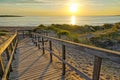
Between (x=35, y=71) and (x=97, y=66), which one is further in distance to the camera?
(x=35, y=71)

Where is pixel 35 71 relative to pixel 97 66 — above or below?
below

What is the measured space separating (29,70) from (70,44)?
2311 mm

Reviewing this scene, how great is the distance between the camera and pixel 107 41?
15773mm

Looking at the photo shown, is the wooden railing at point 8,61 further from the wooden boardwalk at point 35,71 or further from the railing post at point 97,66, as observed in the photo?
the railing post at point 97,66

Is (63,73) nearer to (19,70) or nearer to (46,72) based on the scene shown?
(46,72)

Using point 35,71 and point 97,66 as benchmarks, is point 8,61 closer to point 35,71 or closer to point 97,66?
point 35,71

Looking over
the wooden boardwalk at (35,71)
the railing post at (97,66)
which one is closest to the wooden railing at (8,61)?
the wooden boardwalk at (35,71)

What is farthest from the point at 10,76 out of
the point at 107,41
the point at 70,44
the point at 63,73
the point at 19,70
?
the point at 107,41

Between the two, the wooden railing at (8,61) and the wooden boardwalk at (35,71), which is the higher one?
the wooden railing at (8,61)

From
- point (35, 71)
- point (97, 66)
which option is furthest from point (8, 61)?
Result: point (97, 66)

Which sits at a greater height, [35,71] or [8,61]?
[8,61]

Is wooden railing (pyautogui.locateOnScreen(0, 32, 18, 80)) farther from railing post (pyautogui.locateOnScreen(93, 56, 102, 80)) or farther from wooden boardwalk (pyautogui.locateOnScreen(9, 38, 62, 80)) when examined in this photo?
railing post (pyautogui.locateOnScreen(93, 56, 102, 80))

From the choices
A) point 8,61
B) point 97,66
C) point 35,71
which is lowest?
point 35,71

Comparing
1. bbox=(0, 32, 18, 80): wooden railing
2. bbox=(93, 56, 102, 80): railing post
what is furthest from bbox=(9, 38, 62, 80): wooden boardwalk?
bbox=(93, 56, 102, 80): railing post
